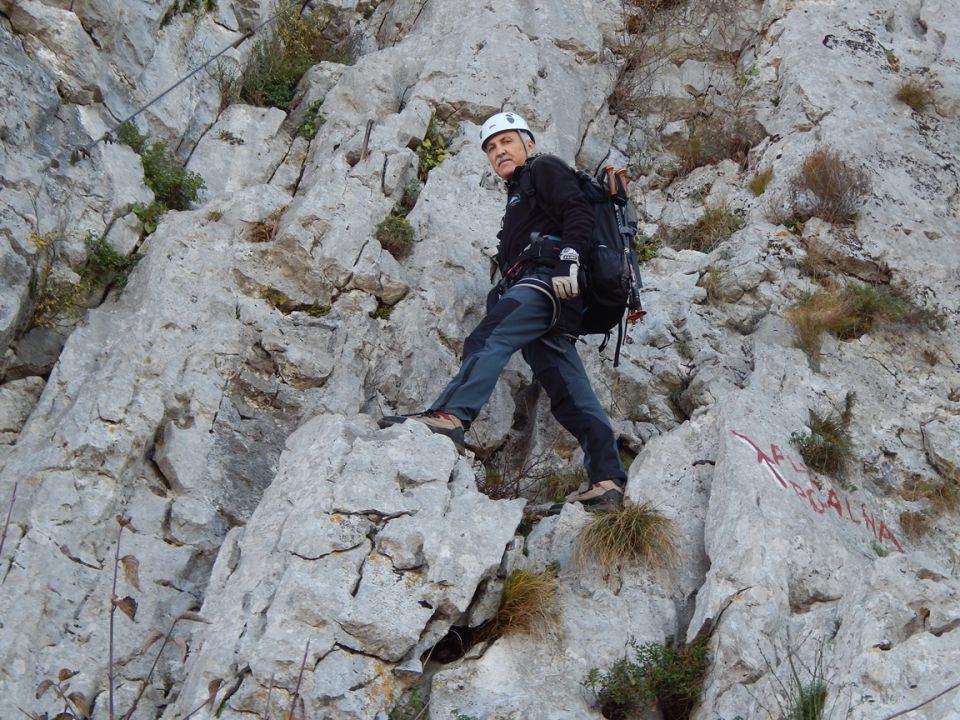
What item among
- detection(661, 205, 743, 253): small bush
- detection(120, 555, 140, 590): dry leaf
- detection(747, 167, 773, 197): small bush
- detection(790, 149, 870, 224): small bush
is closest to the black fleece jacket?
detection(661, 205, 743, 253): small bush

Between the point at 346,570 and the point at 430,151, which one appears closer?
the point at 346,570

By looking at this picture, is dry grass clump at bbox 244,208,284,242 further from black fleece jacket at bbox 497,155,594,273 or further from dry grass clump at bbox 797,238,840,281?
dry grass clump at bbox 797,238,840,281

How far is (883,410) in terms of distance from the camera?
7887 mm

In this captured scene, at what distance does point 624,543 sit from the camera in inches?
236

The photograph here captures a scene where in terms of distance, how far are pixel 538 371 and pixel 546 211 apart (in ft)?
3.94

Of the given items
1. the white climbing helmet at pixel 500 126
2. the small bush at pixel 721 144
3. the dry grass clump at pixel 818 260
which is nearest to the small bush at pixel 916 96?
the small bush at pixel 721 144

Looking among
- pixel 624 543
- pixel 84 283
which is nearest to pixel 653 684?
pixel 624 543

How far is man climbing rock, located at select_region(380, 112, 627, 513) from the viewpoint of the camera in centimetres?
661

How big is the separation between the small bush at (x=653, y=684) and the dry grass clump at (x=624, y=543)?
0.71m

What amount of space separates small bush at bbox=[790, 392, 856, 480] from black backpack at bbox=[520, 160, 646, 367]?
148 cm

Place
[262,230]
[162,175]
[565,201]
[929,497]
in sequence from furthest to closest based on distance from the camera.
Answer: [162,175] < [262,230] < [929,497] < [565,201]

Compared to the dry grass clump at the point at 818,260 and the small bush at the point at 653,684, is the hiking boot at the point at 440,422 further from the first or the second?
the dry grass clump at the point at 818,260

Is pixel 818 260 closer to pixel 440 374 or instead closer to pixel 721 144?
pixel 721 144

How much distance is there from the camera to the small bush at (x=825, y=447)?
7.06m
